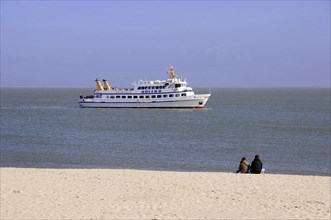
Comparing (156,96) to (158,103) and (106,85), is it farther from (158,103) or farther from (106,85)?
(106,85)

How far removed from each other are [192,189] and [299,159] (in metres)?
15.7

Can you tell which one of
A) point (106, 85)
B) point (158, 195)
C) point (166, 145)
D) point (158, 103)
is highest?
point (106, 85)

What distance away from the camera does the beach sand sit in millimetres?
12758

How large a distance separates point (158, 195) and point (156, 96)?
199 feet

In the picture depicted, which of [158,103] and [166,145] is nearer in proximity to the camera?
[166,145]

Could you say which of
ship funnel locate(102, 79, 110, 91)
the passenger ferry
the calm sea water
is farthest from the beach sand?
ship funnel locate(102, 79, 110, 91)

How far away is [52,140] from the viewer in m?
39.6

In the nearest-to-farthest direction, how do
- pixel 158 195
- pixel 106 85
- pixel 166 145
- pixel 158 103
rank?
pixel 158 195, pixel 166 145, pixel 158 103, pixel 106 85

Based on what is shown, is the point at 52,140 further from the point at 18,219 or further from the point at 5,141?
the point at 18,219

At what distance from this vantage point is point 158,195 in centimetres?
1498

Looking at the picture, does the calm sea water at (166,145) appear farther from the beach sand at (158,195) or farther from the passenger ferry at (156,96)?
the passenger ferry at (156,96)

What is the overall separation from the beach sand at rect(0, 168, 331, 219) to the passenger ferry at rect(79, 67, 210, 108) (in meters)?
54.6

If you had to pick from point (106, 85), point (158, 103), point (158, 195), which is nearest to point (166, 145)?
point (158, 195)

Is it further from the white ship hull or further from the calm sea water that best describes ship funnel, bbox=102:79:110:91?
the calm sea water
